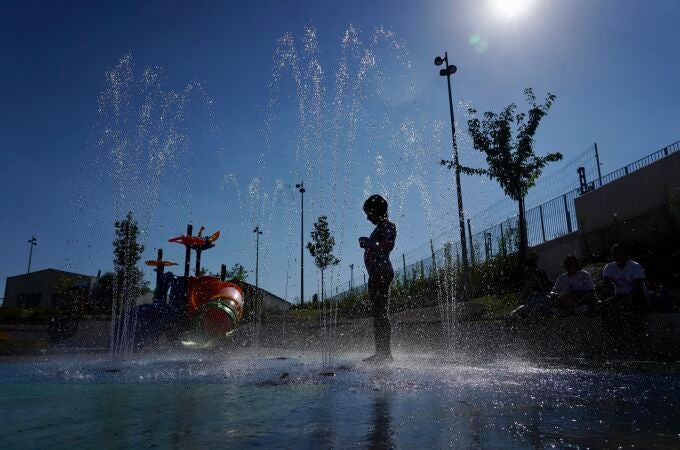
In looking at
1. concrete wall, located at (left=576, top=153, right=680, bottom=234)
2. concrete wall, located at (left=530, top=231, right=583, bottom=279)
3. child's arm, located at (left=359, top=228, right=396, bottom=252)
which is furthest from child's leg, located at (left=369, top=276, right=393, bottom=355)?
concrete wall, located at (left=530, top=231, right=583, bottom=279)

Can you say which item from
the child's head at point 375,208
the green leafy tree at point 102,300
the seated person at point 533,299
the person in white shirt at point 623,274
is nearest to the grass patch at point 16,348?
the child's head at point 375,208

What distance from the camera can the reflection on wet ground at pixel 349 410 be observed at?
1709 mm

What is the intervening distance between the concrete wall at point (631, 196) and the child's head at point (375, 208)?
1073cm

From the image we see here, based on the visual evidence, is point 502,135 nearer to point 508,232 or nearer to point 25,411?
point 508,232

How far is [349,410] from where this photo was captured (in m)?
2.28

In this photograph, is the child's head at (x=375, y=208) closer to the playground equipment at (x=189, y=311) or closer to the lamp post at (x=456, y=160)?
the playground equipment at (x=189, y=311)

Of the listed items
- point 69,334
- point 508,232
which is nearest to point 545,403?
point 69,334

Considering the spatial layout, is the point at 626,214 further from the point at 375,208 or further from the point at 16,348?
the point at 16,348

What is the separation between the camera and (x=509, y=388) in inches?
116

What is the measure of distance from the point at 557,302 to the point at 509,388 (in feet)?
17.1

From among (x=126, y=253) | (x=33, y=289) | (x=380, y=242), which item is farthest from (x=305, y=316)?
(x=33, y=289)

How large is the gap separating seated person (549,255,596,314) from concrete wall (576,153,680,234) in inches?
281

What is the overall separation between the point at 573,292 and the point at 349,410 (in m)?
6.21

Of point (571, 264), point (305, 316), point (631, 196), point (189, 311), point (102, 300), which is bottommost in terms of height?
point (189, 311)
